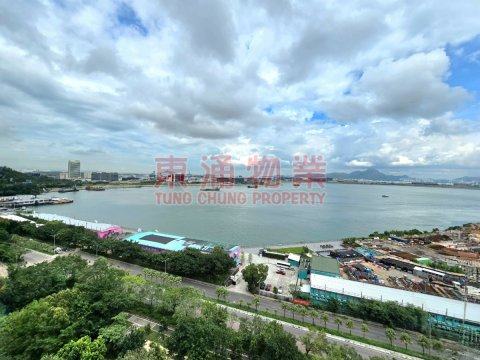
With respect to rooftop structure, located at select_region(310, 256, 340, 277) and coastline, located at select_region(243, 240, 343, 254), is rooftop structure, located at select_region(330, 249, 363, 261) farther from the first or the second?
rooftop structure, located at select_region(310, 256, 340, 277)

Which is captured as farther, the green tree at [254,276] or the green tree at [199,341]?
the green tree at [254,276]

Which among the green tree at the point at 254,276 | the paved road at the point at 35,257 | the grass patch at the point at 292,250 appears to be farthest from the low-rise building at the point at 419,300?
the paved road at the point at 35,257

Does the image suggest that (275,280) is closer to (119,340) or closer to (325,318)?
(325,318)

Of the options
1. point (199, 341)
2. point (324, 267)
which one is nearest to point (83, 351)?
point (199, 341)

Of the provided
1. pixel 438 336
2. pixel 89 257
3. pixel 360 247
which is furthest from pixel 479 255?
pixel 89 257

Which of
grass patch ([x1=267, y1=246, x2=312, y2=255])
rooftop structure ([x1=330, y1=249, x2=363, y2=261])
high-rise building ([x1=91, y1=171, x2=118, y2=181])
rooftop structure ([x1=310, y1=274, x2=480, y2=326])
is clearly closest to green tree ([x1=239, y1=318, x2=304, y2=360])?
rooftop structure ([x1=310, y1=274, x2=480, y2=326])

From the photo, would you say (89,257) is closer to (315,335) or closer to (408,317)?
(315,335)

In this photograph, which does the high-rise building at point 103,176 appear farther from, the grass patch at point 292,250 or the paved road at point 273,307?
the grass patch at point 292,250
